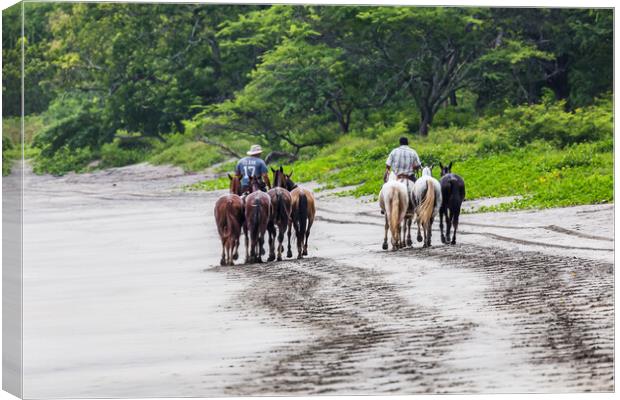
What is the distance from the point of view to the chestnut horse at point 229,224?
65.0ft

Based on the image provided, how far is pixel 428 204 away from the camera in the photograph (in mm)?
20969

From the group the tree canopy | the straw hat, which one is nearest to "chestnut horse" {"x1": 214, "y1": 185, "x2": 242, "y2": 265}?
the straw hat

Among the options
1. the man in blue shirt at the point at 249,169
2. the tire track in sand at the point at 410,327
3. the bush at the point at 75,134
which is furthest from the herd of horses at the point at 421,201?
the bush at the point at 75,134

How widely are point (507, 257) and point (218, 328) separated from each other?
4.86 meters

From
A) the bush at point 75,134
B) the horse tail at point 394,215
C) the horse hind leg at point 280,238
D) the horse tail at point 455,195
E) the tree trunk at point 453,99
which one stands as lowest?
the horse hind leg at point 280,238

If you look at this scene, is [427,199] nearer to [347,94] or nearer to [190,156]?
[347,94]

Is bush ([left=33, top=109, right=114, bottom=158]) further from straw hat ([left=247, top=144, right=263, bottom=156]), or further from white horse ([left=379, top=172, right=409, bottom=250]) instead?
white horse ([left=379, top=172, right=409, bottom=250])

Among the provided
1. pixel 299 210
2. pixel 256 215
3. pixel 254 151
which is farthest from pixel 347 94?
pixel 256 215

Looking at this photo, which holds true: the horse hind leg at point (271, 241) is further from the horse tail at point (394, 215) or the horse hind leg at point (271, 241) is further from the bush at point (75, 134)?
the bush at point (75, 134)

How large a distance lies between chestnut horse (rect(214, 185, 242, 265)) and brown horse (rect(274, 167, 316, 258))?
0.75 m

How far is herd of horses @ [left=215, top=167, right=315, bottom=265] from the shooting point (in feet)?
65.1

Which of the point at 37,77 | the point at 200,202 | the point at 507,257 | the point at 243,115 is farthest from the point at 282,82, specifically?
the point at 37,77

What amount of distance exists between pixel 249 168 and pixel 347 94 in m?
1.97

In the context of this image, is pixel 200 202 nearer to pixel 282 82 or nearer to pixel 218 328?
pixel 282 82
